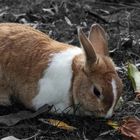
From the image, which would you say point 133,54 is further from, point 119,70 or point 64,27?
point 64,27

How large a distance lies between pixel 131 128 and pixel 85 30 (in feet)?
9.22

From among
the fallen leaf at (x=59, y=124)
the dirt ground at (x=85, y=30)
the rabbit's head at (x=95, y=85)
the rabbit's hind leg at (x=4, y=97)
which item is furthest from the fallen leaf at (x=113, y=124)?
the rabbit's hind leg at (x=4, y=97)

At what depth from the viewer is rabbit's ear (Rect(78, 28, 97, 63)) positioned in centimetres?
579

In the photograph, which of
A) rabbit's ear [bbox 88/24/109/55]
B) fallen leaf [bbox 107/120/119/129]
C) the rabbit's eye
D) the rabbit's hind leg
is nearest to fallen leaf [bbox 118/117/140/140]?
fallen leaf [bbox 107/120/119/129]

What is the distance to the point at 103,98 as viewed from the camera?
5.72 m

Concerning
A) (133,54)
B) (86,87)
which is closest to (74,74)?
(86,87)

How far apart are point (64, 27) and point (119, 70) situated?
1.63 metres

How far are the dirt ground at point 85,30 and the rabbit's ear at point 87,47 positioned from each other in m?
0.61

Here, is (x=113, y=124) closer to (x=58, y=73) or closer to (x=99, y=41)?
(x=58, y=73)

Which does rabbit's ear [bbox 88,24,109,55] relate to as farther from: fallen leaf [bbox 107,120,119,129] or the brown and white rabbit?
fallen leaf [bbox 107,120,119,129]

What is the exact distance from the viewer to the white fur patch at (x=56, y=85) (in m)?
6.04

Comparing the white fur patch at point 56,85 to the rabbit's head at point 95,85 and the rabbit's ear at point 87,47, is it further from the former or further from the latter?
the rabbit's ear at point 87,47

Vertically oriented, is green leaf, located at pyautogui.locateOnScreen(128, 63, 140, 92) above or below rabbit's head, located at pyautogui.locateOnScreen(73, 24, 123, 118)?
below

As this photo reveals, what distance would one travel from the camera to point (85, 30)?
8.53 metres
